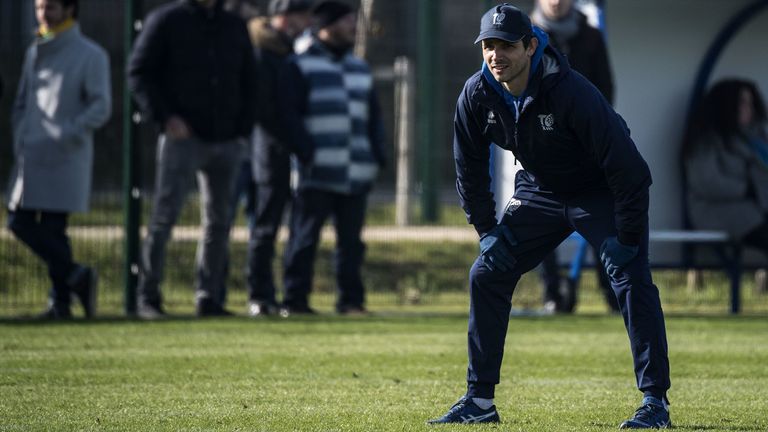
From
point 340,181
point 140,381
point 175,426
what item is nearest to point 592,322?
point 340,181

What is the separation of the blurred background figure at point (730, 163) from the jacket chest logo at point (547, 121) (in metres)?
7.17

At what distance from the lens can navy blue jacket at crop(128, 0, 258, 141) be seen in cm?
1172

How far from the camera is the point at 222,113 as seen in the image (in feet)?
38.9

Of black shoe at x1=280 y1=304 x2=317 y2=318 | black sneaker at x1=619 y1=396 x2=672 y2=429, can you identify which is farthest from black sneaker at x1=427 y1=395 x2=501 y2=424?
black shoe at x1=280 y1=304 x2=317 y2=318

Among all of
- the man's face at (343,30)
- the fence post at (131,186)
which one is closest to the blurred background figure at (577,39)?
the man's face at (343,30)

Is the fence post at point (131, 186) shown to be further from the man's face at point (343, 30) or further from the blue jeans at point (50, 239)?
the man's face at point (343, 30)

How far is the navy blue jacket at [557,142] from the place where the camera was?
21.4 ft

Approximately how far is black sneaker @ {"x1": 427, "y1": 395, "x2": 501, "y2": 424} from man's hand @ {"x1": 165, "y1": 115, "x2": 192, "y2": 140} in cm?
531

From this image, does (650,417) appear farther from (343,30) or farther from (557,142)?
(343,30)

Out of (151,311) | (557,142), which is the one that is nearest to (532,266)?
(557,142)

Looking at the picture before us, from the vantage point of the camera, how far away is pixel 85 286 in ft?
38.9

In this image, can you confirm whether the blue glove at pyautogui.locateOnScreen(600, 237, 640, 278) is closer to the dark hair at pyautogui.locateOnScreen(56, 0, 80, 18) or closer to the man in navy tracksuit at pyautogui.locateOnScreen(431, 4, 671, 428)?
the man in navy tracksuit at pyautogui.locateOnScreen(431, 4, 671, 428)

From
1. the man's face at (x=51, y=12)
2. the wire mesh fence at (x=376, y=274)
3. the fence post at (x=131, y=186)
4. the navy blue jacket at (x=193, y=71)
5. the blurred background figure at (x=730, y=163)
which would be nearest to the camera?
the navy blue jacket at (x=193, y=71)

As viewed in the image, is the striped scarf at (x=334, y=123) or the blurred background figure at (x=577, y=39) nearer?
the blurred background figure at (x=577, y=39)
